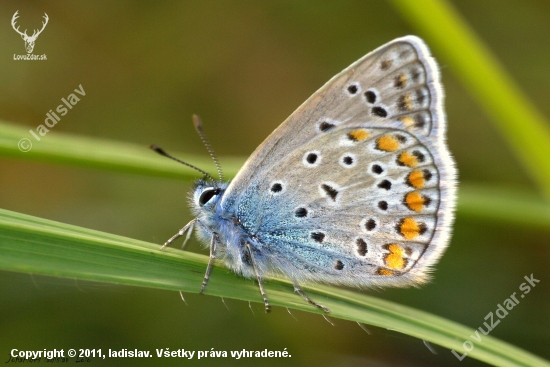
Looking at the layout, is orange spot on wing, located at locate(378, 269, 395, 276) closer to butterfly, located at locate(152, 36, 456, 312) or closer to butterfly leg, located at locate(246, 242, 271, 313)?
butterfly, located at locate(152, 36, 456, 312)

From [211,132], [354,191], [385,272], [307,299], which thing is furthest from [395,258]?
[211,132]

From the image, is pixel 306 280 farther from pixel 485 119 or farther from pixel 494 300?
pixel 485 119

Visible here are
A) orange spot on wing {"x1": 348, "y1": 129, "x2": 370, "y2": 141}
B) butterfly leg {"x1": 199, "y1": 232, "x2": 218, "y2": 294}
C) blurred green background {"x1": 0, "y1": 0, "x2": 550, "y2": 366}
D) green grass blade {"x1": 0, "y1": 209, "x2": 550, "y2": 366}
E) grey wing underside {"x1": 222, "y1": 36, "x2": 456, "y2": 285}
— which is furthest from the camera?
blurred green background {"x1": 0, "y1": 0, "x2": 550, "y2": 366}

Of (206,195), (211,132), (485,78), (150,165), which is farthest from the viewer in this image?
(211,132)

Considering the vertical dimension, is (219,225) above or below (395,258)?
above

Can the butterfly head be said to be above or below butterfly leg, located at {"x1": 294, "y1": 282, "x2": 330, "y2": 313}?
above

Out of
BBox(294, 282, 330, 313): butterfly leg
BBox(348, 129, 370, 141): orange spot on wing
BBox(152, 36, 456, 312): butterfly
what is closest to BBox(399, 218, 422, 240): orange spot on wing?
BBox(152, 36, 456, 312): butterfly

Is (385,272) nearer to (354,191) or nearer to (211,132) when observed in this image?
(354,191)
